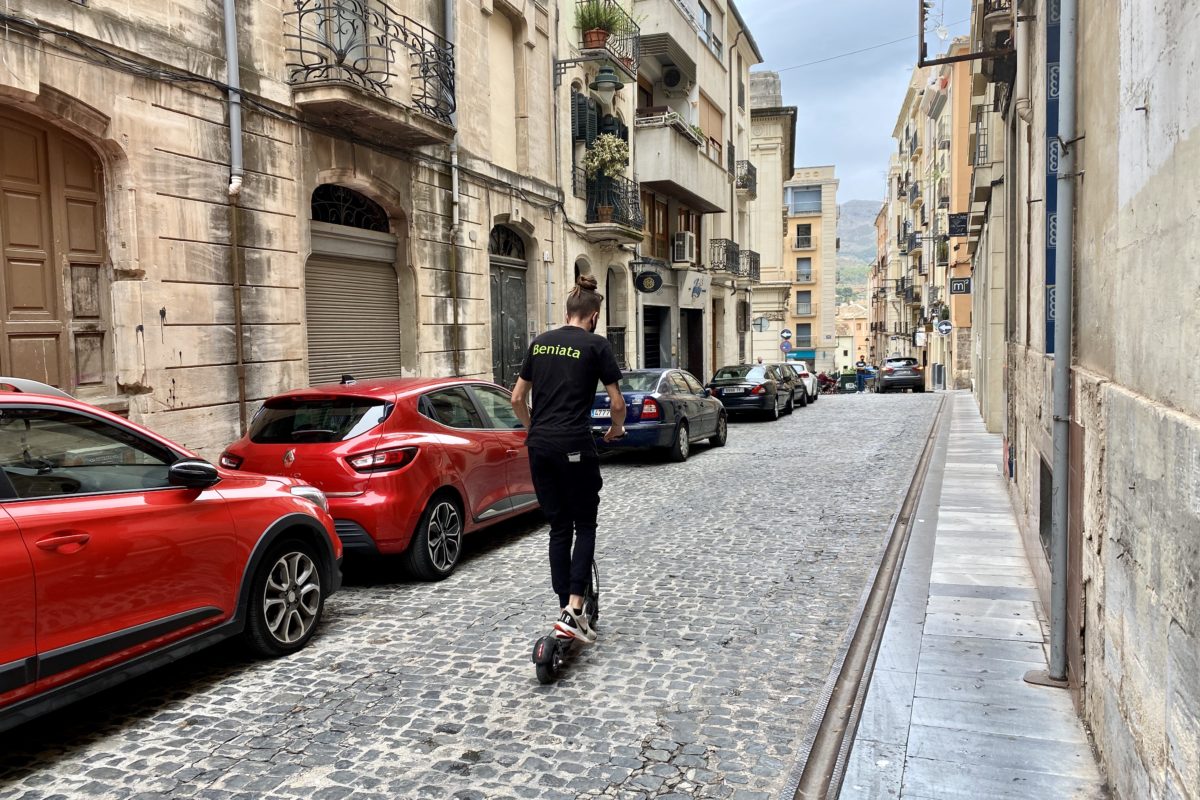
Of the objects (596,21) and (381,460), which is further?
(596,21)

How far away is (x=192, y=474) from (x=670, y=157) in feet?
67.1

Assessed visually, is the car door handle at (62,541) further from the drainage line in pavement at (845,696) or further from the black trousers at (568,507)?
the drainage line in pavement at (845,696)

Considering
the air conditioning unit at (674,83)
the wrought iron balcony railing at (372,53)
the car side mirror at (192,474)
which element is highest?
the air conditioning unit at (674,83)

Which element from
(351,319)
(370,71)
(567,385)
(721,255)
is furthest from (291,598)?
(721,255)

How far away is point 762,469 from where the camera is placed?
12.8 m

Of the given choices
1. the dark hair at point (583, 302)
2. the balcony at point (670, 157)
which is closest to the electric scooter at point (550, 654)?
the dark hair at point (583, 302)

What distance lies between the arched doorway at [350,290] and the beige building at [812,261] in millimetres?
59138

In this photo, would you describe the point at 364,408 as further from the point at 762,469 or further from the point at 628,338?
the point at 628,338

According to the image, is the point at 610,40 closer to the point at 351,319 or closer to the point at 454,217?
the point at 454,217

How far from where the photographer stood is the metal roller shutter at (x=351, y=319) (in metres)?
11.9

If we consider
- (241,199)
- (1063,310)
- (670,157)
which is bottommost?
(1063,310)

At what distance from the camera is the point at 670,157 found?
2327 centimetres

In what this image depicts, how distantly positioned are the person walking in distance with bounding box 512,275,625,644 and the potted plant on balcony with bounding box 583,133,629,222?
1572 centimetres

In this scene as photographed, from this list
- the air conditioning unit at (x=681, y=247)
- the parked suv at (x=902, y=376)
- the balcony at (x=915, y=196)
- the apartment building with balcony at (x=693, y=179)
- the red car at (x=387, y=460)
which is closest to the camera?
the red car at (x=387, y=460)
